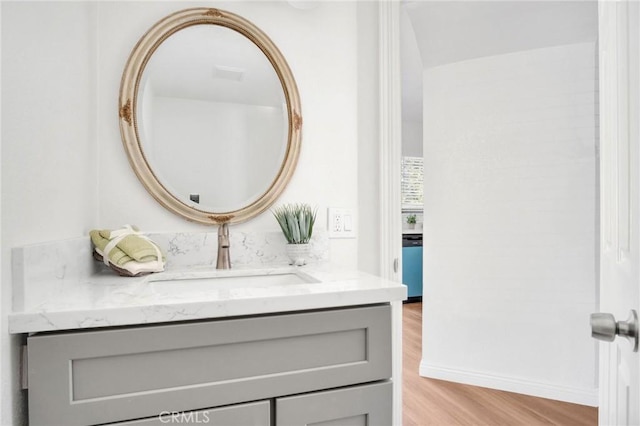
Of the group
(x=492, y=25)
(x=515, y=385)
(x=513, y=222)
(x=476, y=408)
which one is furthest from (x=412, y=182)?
(x=476, y=408)

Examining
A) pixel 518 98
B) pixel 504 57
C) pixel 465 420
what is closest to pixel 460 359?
pixel 465 420

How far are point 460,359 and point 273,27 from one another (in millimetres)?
2367

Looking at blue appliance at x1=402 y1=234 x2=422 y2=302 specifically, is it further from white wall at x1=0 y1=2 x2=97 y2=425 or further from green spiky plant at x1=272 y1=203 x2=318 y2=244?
white wall at x1=0 y1=2 x2=97 y2=425

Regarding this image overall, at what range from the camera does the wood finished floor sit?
6.97ft

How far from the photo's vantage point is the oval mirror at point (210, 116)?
141cm

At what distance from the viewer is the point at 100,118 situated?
1.37 m

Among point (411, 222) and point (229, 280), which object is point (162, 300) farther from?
point (411, 222)

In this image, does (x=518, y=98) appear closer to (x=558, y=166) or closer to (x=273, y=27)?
(x=558, y=166)

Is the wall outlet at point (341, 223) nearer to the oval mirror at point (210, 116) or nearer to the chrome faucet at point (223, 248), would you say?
→ the oval mirror at point (210, 116)

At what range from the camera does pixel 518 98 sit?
247cm

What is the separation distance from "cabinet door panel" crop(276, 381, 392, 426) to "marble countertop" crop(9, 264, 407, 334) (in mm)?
217

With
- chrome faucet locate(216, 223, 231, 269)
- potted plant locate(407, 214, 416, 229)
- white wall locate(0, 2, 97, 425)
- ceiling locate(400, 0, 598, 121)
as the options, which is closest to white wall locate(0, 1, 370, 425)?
white wall locate(0, 2, 97, 425)

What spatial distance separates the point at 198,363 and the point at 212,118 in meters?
0.95

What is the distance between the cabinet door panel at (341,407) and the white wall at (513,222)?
182 centimetres
